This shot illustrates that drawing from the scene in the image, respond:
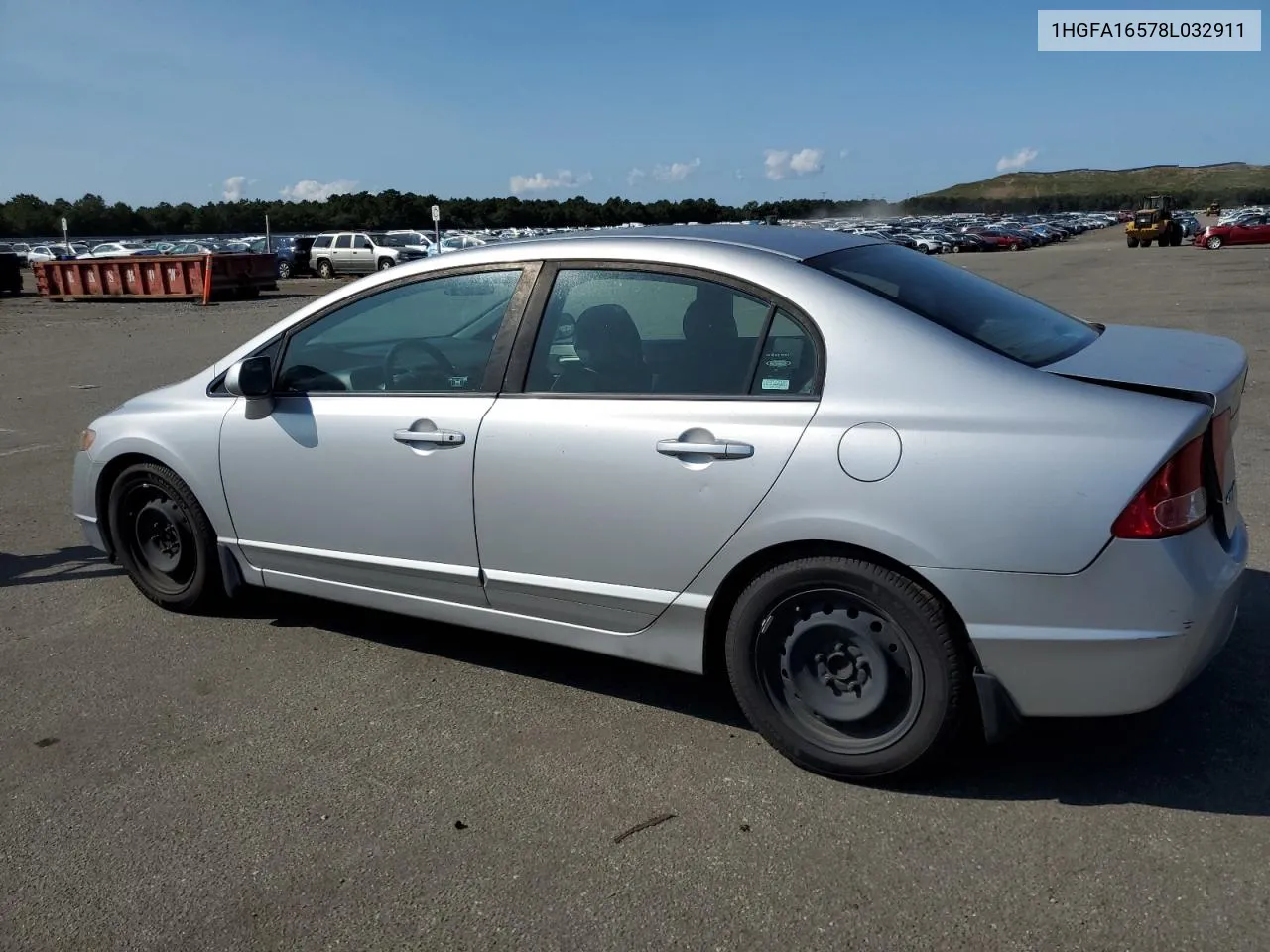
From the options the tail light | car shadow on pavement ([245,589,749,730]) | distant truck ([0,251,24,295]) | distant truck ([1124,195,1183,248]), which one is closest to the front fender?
car shadow on pavement ([245,589,749,730])

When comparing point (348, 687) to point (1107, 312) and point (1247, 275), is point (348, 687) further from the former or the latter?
point (1247, 275)

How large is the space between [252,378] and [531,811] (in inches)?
80.6

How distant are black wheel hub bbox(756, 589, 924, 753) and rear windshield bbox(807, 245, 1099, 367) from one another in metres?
0.89

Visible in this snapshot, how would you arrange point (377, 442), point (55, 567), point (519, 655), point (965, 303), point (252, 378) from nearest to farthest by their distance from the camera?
point (965, 303) < point (377, 442) < point (252, 378) < point (519, 655) < point (55, 567)

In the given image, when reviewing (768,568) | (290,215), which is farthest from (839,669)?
(290,215)

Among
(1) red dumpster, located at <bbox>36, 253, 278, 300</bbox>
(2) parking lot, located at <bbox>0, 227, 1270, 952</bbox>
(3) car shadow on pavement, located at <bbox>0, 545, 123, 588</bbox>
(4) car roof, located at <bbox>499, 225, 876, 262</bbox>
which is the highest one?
(1) red dumpster, located at <bbox>36, 253, 278, 300</bbox>

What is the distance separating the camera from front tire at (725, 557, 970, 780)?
9.91ft

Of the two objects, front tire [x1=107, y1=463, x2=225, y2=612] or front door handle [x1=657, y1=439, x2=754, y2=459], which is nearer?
front door handle [x1=657, y1=439, x2=754, y2=459]

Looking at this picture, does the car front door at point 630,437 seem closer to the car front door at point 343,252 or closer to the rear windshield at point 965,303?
the rear windshield at point 965,303

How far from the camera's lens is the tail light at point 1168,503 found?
2.77 meters

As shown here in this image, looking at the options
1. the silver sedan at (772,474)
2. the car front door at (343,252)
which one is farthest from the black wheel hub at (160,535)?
the car front door at (343,252)

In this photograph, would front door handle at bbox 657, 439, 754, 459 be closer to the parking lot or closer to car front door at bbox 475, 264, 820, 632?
car front door at bbox 475, 264, 820, 632

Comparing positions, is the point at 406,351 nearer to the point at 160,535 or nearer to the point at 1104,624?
the point at 160,535

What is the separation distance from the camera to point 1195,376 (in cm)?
310
